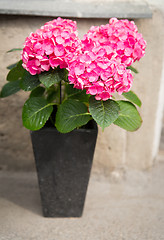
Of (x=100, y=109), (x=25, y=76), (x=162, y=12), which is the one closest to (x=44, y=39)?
(x=25, y=76)

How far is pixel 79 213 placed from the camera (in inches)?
61.3

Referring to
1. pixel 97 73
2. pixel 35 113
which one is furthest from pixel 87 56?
pixel 35 113

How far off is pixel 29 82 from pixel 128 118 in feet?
1.42

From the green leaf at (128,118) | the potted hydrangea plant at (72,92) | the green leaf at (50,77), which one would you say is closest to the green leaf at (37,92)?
the potted hydrangea plant at (72,92)

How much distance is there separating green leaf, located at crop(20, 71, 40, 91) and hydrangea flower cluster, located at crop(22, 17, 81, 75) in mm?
59

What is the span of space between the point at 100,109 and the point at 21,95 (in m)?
0.65

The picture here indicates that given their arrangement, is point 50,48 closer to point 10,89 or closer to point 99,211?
point 10,89

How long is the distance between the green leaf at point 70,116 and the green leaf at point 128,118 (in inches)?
5.3

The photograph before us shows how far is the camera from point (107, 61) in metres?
1.10

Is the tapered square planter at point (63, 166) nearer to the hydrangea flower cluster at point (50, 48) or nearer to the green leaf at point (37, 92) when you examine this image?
the green leaf at point (37, 92)

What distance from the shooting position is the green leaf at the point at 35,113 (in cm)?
124

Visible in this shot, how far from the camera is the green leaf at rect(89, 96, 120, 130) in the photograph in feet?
3.77

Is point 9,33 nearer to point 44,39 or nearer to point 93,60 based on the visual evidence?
point 44,39

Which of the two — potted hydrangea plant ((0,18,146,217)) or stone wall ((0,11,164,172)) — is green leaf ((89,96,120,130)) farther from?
stone wall ((0,11,164,172))
